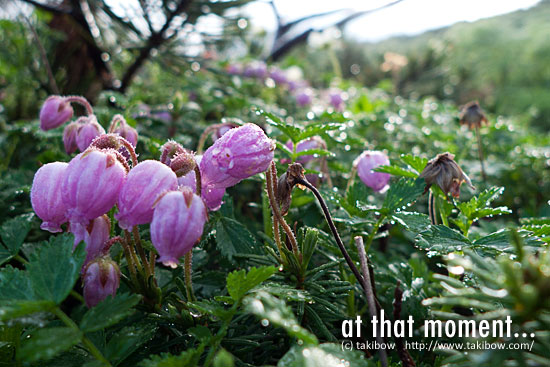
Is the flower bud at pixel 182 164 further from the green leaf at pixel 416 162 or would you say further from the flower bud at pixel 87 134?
the green leaf at pixel 416 162

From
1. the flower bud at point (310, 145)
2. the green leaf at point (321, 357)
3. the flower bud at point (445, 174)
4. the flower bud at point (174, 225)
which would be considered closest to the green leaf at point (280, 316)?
the green leaf at point (321, 357)

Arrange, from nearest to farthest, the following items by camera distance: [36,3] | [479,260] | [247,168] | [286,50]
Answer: [479,260] < [247,168] < [36,3] < [286,50]

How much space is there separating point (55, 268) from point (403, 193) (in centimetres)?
80

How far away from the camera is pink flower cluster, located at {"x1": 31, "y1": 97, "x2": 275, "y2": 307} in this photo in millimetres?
699

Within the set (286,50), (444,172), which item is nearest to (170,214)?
(444,172)

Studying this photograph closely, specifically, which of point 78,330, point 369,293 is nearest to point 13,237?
point 78,330

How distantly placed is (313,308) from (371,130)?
Answer: 1724 mm

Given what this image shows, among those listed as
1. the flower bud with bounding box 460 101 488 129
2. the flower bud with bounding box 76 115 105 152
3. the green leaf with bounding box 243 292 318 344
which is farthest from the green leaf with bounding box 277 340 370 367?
the flower bud with bounding box 460 101 488 129

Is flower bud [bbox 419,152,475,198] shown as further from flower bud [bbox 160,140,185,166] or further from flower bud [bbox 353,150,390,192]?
flower bud [bbox 160,140,185,166]

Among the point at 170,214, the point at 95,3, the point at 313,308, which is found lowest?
the point at 313,308

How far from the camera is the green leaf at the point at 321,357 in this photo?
1.83 feet

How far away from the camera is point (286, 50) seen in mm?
4227

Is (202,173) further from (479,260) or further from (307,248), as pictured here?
(479,260)

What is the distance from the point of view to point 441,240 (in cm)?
87
